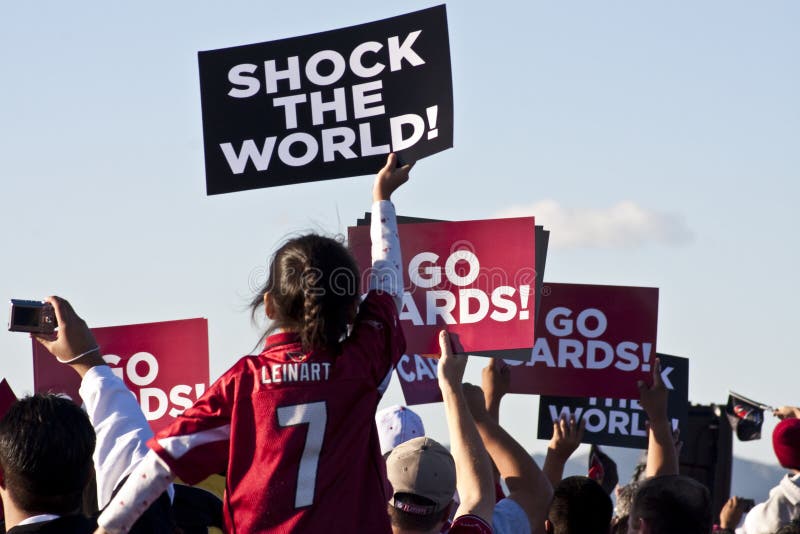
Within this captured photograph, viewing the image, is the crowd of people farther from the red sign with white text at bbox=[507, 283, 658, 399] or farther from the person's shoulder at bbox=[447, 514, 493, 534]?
the red sign with white text at bbox=[507, 283, 658, 399]

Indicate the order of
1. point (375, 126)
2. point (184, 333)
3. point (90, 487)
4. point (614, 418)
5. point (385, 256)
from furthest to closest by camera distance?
point (614, 418), point (184, 333), point (375, 126), point (90, 487), point (385, 256)

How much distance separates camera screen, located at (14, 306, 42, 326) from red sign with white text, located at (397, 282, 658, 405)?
4.63 m

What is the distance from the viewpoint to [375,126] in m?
6.41

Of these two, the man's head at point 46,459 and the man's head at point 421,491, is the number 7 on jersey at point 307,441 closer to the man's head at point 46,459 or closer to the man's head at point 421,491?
the man's head at point 421,491

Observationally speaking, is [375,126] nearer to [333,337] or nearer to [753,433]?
[333,337]

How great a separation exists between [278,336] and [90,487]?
143 cm

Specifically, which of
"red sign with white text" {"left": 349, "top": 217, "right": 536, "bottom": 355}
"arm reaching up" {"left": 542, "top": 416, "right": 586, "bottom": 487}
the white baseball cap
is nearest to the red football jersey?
the white baseball cap

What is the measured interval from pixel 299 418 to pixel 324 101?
9.52 ft

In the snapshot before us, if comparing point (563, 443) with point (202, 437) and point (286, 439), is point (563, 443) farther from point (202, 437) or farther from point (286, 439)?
point (202, 437)

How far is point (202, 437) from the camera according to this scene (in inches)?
157

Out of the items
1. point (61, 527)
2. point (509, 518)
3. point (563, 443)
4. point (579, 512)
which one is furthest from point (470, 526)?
point (563, 443)

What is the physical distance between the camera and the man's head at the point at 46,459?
3857mm

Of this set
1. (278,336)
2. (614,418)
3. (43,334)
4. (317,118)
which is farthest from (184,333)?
(278,336)

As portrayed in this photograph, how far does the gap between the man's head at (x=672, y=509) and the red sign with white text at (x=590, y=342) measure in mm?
4083
